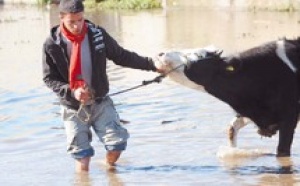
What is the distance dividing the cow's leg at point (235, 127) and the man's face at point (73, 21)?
6.71 feet

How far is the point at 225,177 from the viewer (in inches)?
256

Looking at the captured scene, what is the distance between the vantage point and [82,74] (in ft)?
20.7

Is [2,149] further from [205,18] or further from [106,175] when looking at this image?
[205,18]

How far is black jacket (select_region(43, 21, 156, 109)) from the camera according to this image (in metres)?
6.23

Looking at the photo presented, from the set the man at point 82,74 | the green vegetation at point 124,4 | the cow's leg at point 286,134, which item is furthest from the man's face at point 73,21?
the green vegetation at point 124,4

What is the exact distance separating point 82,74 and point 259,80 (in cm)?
173

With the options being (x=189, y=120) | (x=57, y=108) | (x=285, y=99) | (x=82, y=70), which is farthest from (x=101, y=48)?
(x=57, y=108)

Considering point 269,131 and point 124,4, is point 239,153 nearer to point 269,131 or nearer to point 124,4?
point 269,131

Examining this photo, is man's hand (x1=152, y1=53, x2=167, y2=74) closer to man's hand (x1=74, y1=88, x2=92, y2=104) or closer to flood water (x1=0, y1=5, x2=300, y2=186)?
man's hand (x1=74, y1=88, x2=92, y2=104)

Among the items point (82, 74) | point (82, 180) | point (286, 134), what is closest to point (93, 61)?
point (82, 74)

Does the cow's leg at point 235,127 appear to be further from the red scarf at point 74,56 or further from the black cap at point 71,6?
the black cap at point 71,6

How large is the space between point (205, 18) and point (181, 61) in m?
22.7

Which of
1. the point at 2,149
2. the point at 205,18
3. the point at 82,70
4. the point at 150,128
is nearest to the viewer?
the point at 82,70

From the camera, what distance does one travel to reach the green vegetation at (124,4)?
129 ft
